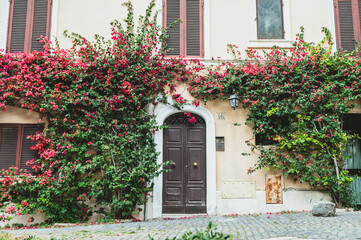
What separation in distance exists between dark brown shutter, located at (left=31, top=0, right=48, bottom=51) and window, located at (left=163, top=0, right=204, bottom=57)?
3.28m

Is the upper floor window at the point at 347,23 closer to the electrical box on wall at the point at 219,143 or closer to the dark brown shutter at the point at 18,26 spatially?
the electrical box on wall at the point at 219,143

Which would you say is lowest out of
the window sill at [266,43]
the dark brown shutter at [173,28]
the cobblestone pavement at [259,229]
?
the cobblestone pavement at [259,229]

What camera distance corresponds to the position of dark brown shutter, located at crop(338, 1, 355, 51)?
8547 mm

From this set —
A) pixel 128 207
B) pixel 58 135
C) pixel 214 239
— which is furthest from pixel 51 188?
pixel 214 239

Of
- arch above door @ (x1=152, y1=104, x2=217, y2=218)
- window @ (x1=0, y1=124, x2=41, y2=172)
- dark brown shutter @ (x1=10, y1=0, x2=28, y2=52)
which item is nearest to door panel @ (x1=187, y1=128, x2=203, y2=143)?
arch above door @ (x1=152, y1=104, x2=217, y2=218)

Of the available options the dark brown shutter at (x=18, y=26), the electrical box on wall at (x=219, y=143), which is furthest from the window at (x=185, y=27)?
the dark brown shutter at (x=18, y=26)

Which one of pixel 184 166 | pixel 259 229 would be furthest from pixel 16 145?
pixel 259 229

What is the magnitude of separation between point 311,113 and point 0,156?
7912 millimetres

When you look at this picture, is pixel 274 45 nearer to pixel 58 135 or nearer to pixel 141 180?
pixel 141 180

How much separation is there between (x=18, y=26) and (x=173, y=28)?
4.25 m

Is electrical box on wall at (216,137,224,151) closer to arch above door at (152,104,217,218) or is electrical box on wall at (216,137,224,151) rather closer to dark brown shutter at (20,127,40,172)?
arch above door at (152,104,217,218)

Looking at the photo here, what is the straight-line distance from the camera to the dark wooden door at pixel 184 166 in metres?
A: 7.89

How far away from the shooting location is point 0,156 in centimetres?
798

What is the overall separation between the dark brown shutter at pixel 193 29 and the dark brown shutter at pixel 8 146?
501 centimetres
